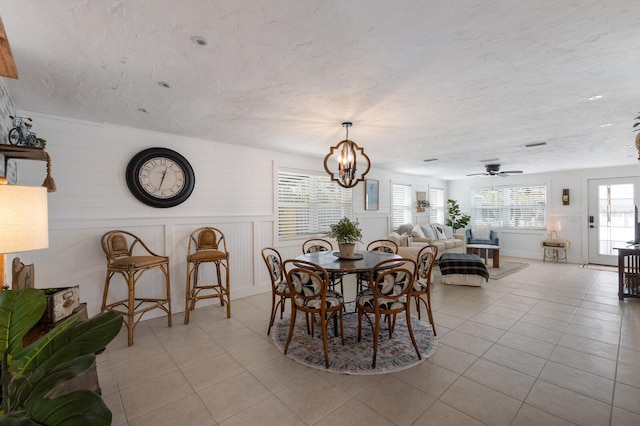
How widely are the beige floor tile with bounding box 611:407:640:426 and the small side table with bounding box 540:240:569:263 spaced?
6.75 meters

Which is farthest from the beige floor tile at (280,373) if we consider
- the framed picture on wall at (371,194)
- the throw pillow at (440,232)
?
the throw pillow at (440,232)

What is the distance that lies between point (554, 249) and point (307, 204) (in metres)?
6.73

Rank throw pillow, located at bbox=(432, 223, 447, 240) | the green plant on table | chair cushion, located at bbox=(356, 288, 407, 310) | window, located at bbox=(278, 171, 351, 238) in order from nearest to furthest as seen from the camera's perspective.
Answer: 1. chair cushion, located at bbox=(356, 288, 407, 310)
2. the green plant on table
3. window, located at bbox=(278, 171, 351, 238)
4. throw pillow, located at bbox=(432, 223, 447, 240)

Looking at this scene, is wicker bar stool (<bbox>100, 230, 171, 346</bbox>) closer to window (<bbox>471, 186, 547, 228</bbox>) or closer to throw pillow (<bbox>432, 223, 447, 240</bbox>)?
throw pillow (<bbox>432, 223, 447, 240</bbox>)

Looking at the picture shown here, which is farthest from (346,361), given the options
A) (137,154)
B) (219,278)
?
(137,154)

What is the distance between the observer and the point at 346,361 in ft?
8.32

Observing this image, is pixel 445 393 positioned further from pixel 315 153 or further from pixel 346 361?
pixel 315 153

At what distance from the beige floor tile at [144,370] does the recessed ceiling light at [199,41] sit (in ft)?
8.43

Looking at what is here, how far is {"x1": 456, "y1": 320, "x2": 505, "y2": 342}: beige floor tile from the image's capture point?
2.99m

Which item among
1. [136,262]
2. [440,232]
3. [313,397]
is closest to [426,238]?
[440,232]

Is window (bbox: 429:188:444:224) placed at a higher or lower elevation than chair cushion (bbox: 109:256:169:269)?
higher

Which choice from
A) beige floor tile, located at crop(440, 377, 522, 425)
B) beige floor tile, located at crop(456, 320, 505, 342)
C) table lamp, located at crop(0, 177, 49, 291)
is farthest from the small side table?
table lamp, located at crop(0, 177, 49, 291)

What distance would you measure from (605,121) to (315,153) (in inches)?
153

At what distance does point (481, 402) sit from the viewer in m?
1.98
